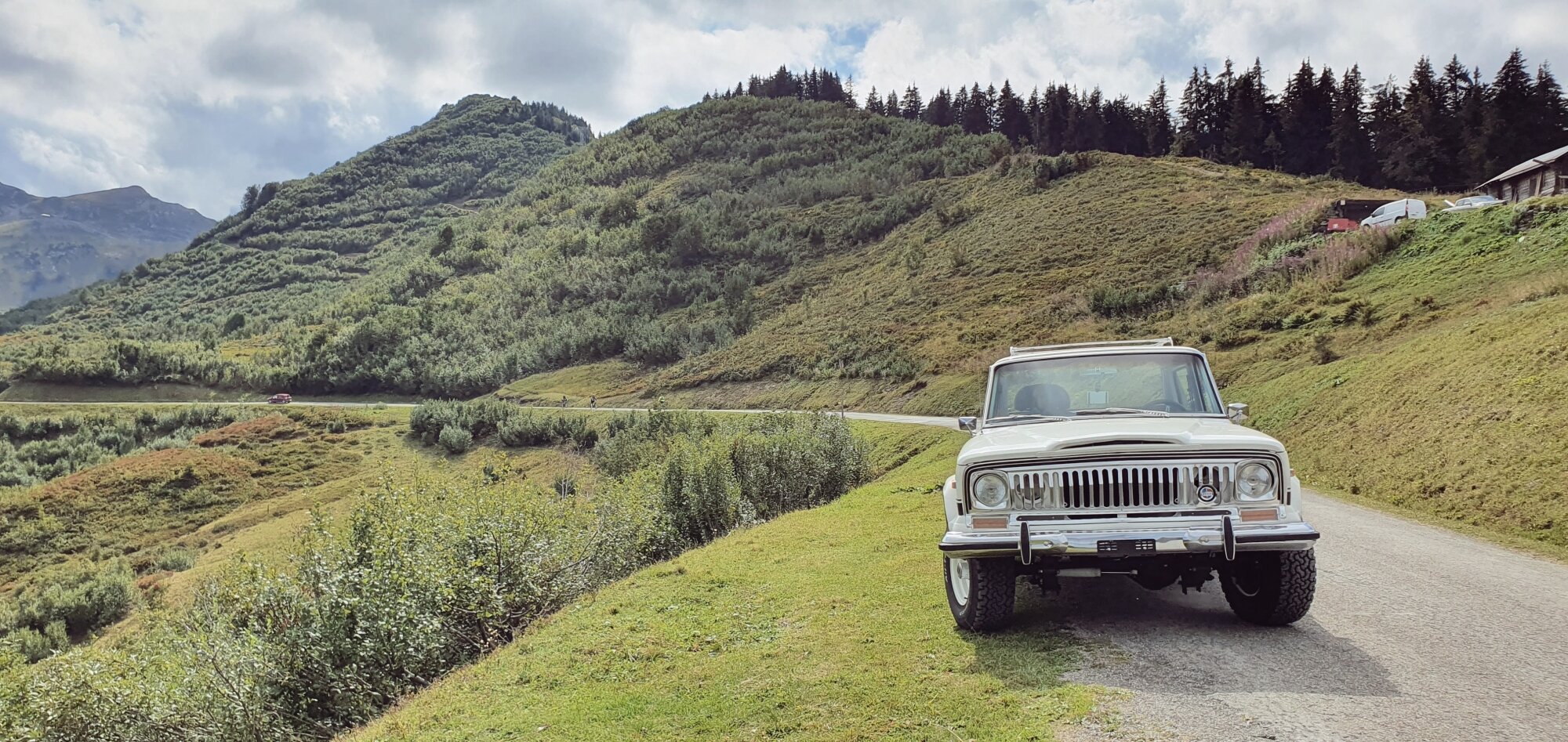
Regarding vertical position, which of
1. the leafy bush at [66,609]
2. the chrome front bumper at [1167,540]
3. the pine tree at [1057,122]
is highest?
the pine tree at [1057,122]

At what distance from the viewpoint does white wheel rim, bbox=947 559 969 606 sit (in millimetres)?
7336

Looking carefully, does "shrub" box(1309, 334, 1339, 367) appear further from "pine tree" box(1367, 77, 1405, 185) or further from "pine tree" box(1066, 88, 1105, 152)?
"pine tree" box(1066, 88, 1105, 152)

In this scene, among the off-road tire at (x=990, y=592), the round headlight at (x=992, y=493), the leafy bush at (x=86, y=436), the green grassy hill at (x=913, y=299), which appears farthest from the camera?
the leafy bush at (x=86, y=436)

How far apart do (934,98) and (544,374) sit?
329 ft

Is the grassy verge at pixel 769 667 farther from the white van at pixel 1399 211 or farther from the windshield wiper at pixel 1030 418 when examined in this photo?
the white van at pixel 1399 211

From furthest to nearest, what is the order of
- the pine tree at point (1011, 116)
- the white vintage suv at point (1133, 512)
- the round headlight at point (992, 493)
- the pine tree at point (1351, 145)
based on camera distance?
the pine tree at point (1011, 116), the pine tree at point (1351, 145), the round headlight at point (992, 493), the white vintage suv at point (1133, 512)

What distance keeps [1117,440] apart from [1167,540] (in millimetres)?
836

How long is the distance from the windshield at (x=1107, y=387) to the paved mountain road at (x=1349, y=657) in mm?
1969

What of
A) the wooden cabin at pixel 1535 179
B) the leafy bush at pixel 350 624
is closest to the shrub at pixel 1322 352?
the leafy bush at pixel 350 624

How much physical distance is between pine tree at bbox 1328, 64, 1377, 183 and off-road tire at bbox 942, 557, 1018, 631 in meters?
84.6

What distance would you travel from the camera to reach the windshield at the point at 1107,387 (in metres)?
7.80

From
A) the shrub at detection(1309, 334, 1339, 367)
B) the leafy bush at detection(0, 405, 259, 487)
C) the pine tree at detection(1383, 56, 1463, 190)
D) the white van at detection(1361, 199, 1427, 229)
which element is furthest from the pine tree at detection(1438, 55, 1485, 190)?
the leafy bush at detection(0, 405, 259, 487)

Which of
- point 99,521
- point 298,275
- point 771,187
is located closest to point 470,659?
point 99,521

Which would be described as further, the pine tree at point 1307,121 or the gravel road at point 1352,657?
the pine tree at point 1307,121
